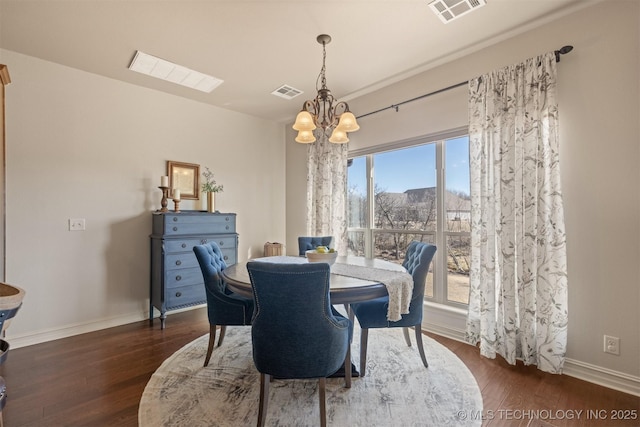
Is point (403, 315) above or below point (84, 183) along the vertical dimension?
below

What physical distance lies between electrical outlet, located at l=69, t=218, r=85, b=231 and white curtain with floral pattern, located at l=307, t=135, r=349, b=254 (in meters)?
2.66

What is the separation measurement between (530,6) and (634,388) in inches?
109

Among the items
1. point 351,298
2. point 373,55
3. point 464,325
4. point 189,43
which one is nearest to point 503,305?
point 464,325

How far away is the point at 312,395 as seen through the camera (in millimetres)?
1979

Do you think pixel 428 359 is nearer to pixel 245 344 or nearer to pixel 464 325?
pixel 464 325

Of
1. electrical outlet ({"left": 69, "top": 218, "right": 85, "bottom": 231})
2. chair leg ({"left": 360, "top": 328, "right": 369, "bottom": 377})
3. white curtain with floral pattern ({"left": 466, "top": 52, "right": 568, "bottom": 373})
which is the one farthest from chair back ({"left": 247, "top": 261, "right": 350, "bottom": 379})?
electrical outlet ({"left": 69, "top": 218, "right": 85, "bottom": 231})

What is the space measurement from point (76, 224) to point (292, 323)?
9.56 ft

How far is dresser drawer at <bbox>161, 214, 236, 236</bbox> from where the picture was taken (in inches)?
131

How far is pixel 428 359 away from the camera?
2488 mm

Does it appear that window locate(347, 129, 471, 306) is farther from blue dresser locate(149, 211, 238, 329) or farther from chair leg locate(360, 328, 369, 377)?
blue dresser locate(149, 211, 238, 329)

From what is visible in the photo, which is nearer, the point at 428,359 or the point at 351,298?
the point at 351,298

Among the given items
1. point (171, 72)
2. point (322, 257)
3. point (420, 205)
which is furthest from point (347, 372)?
point (171, 72)

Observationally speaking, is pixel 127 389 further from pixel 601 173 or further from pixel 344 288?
pixel 601 173

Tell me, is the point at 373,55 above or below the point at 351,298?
above
